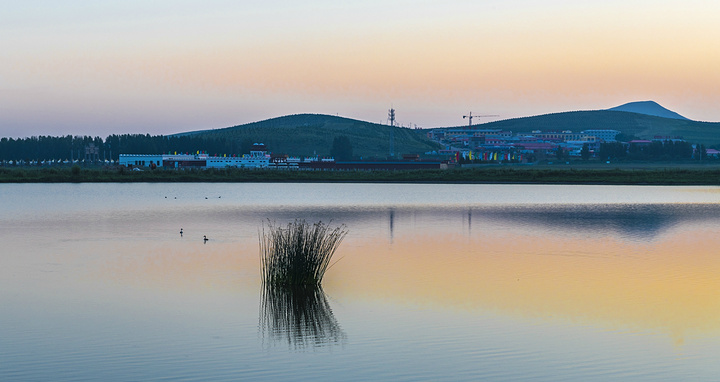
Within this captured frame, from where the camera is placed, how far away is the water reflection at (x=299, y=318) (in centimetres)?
1528

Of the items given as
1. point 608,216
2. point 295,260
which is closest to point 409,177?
point 608,216

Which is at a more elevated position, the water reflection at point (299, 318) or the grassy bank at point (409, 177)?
the water reflection at point (299, 318)

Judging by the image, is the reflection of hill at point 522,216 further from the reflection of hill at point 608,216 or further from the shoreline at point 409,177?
the shoreline at point 409,177

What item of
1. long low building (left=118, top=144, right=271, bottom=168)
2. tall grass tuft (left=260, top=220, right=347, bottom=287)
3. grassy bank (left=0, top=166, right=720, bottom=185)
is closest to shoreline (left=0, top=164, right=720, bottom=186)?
grassy bank (left=0, top=166, right=720, bottom=185)

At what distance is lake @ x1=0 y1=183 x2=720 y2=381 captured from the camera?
13.3 meters

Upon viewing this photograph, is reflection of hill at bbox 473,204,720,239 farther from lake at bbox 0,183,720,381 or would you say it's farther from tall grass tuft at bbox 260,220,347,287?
tall grass tuft at bbox 260,220,347,287

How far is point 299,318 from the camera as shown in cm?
1711

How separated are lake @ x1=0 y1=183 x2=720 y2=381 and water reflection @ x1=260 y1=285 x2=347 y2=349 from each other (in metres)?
0.06

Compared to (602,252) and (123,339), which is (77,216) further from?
(123,339)

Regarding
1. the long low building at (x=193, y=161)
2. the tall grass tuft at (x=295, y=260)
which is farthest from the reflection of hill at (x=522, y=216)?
the long low building at (x=193, y=161)

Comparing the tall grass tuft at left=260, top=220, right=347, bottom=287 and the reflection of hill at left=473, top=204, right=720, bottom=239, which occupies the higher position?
the tall grass tuft at left=260, top=220, right=347, bottom=287

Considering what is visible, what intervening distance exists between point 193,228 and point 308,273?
18.8m

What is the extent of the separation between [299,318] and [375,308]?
186 cm

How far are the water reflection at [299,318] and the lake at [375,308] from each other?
0.06 m
